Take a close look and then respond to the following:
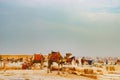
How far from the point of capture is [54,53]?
1134 inches

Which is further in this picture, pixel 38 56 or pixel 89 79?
pixel 38 56

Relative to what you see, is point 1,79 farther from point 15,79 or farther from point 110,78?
point 110,78

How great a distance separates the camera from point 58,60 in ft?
93.8

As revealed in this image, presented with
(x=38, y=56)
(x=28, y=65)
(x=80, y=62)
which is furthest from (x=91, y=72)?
(x=80, y=62)

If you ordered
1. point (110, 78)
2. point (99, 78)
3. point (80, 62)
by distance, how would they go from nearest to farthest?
point (110, 78) < point (99, 78) < point (80, 62)

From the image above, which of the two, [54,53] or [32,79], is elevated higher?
[54,53]

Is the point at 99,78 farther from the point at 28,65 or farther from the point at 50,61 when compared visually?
the point at 28,65

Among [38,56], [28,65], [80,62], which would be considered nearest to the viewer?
[38,56]

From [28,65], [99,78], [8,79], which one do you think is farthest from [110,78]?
[28,65]

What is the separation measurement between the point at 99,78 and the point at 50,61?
1006 centimetres

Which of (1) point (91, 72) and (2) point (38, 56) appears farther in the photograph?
(2) point (38, 56)

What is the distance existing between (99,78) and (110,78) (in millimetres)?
1731

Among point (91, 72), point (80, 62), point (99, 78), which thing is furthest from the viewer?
point (80, 62)

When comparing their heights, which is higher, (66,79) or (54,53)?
(54,53)
